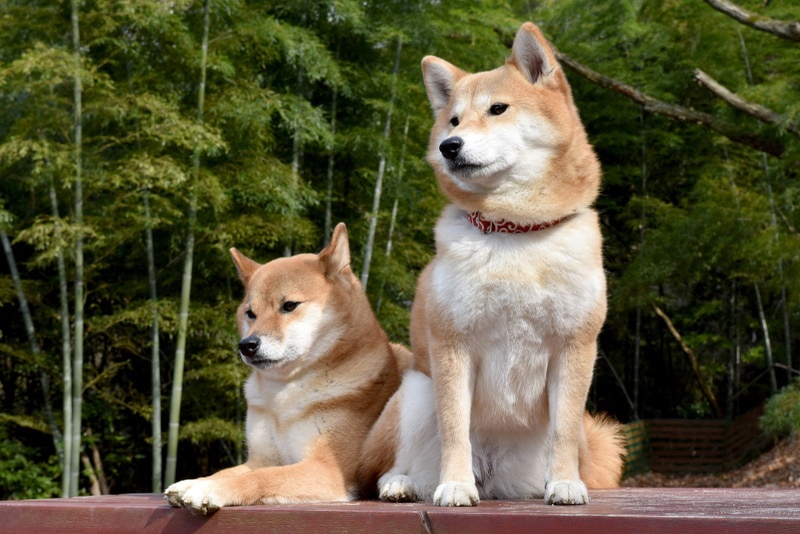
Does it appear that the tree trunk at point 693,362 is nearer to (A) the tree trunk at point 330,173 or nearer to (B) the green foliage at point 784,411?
(B) the green foliage at point 784,411

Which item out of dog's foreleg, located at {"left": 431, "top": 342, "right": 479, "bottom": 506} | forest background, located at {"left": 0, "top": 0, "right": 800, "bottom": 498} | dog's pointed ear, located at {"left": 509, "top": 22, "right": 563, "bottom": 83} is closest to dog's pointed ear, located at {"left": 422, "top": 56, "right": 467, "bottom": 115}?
dog's pointed ear, located at {"left": 509, "top": 22, "right": 563, "bottom": 83}

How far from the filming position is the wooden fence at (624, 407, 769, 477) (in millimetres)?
12609

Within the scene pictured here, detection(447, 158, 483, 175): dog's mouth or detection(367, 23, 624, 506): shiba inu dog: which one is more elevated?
detection(447, 158, 483, 175): dog's mouth

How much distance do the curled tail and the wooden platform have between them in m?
0.23

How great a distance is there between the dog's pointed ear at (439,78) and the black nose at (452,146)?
33 centimetres

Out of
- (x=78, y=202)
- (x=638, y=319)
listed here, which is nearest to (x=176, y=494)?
(x=78, y=202)

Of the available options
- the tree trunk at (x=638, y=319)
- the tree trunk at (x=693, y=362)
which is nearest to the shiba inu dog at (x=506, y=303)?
the tree trunk at (x=638, y=319)

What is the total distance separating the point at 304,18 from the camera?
7789 mm

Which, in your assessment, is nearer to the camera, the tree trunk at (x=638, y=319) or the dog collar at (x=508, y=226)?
the dog collar at (x=508, y=226)

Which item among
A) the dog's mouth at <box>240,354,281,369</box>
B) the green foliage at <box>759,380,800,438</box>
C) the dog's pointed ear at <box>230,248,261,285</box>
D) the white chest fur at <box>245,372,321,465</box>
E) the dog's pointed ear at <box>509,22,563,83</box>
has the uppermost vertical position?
the dog's pointed ear at <box>509,22,563,83</box>

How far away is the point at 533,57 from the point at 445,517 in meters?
1.23

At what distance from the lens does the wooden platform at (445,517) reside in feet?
5.32

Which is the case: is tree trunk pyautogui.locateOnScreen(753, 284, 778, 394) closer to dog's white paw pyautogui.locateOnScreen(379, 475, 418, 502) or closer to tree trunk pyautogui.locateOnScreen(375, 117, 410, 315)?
tree trunk pyautogui.locateOnScreen(375, 117, 410, 315)

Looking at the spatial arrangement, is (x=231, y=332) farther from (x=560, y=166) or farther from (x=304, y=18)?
(x=560, y=166)
